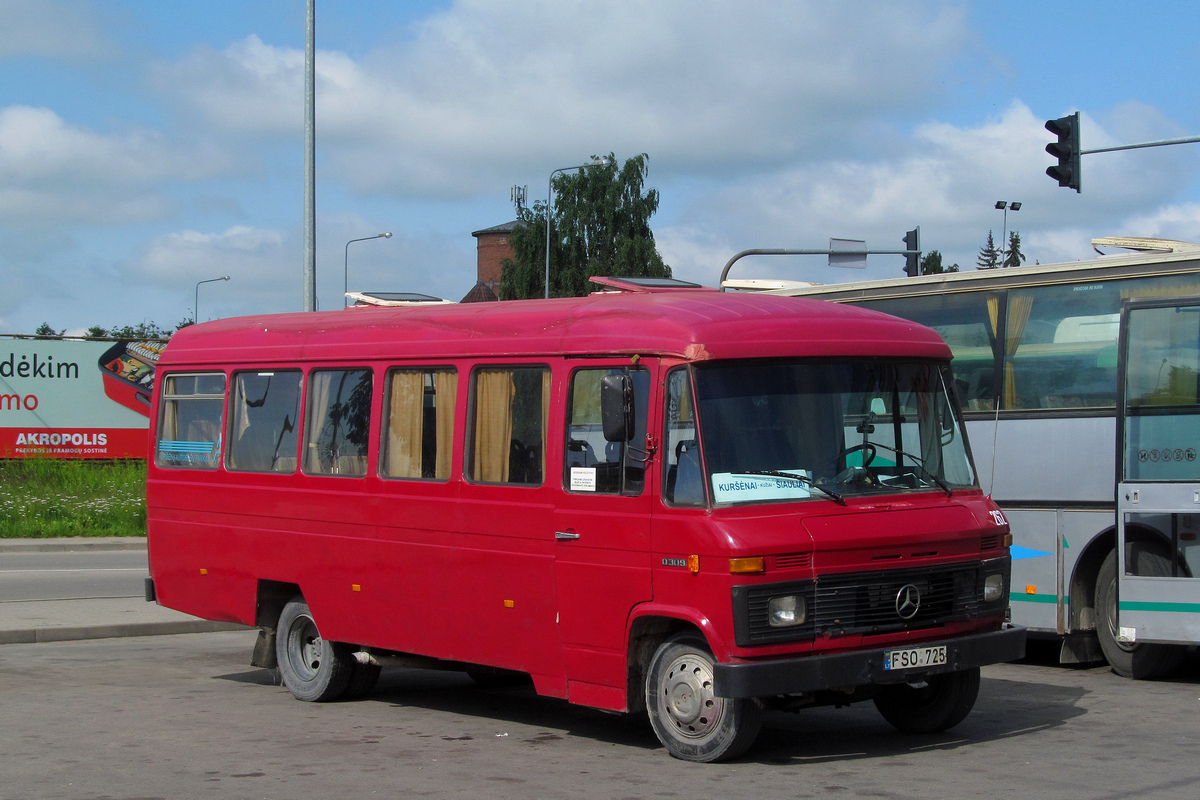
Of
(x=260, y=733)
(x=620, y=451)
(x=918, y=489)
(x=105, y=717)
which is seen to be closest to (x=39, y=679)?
(x=105, y=717)

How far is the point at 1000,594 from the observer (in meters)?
8.41

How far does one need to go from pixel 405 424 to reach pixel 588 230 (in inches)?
2568

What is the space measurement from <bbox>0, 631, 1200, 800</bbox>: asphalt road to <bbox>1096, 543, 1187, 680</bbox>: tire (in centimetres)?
22

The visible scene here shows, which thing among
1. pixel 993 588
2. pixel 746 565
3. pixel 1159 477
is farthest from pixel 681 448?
pixel 1159 477

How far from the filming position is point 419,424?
9.62 meters

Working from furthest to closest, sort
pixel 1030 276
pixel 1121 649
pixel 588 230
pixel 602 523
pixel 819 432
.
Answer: pixel 588 230, pixel 1030 276, pixel 1121 649, pixel 602 523, pixel 819 432

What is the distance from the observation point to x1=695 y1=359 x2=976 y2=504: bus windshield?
7723 mm

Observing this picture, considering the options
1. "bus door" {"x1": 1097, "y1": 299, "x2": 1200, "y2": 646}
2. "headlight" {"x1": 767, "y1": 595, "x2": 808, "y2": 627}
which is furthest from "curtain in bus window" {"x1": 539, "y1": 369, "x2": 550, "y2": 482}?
"bus door" {"x1": 1097, "y1": 299, "x2": 1200, "y2": 646}

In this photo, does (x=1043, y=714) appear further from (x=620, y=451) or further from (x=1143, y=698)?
(x=620, y=451)

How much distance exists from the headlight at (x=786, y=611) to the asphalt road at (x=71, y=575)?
38.5ft

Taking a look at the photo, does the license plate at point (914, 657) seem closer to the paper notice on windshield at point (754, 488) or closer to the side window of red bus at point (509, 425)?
the paper notice on windshield at point (754, 488)

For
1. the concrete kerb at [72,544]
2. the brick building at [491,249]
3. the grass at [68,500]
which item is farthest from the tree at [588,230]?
the concrete kerb at [72,544]

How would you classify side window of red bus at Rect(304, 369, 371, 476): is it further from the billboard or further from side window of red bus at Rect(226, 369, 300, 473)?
the billboard

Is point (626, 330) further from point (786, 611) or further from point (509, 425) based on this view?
point (786, 611)
